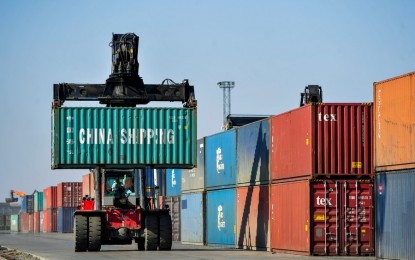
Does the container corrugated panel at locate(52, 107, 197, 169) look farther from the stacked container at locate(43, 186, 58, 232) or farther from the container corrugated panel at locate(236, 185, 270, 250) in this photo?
the stacked container at locate(43, 186, 58, 232)

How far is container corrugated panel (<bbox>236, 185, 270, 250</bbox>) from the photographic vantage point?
3772 cm

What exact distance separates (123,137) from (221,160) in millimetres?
6801

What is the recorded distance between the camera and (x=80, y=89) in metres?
40.2

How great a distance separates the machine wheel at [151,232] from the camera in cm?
3769

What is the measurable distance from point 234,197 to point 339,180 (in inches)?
399

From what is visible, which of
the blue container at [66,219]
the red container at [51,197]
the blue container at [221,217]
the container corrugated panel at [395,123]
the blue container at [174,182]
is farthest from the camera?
the red container at [51,197]

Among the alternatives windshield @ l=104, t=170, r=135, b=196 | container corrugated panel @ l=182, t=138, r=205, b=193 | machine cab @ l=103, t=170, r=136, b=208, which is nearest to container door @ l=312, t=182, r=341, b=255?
machine cab @ l=103, t=170, r=136, b=208

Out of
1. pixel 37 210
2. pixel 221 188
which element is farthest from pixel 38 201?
pixel 221 188

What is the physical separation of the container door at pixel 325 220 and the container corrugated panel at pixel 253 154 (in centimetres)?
476

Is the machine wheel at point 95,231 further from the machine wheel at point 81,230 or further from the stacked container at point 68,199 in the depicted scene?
the stacked container at point 68,199

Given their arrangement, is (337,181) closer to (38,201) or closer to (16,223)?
(38,201)

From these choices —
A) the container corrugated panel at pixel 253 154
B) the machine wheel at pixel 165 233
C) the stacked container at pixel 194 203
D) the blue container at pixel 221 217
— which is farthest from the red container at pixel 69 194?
the machine wheel at pixel 165 233

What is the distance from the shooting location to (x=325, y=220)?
107 feet

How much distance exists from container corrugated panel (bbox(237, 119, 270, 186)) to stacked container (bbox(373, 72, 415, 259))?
844cm
